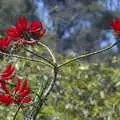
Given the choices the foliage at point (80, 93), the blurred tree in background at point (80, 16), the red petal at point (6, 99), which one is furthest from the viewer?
the blurred tree in background at point (80, 16)

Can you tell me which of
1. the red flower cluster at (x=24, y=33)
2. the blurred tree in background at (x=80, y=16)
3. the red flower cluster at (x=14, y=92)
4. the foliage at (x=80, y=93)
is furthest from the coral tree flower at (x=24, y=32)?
the blurred tree in background at (x=80, y=16)

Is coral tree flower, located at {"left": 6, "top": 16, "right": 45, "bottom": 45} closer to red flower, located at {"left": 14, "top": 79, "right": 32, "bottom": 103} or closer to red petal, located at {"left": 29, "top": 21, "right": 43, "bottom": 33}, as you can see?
red petal, located at {"left": 29, "top": 21, "right": 43, "bottom": 33}

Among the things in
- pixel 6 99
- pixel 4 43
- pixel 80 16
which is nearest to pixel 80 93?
pixel 4 43

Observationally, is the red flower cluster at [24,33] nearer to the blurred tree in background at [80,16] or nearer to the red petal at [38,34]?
the red petal at [38,34]

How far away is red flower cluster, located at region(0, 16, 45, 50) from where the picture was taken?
2.15m

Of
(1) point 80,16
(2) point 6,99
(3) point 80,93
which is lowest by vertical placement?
(2) point 6,99

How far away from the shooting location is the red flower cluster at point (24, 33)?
2.15m

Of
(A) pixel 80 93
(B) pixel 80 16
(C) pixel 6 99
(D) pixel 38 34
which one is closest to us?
(C) pixel 6 99

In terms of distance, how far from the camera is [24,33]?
2164 mm

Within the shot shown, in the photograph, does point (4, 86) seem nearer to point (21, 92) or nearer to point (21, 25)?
point (21, 92)

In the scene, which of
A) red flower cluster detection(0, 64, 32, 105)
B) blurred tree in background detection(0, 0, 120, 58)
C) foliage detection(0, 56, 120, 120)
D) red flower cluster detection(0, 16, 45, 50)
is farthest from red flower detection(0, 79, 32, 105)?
blurred tree in background detection(0, 0, 120, 58)

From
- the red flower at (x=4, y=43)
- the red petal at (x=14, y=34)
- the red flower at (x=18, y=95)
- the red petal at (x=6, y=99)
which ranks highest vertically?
the red petal at (x=14, y=34)

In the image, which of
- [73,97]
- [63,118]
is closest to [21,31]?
[63,118]

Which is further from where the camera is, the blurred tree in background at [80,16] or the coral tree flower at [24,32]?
the blurred tree in background at [80,16]
